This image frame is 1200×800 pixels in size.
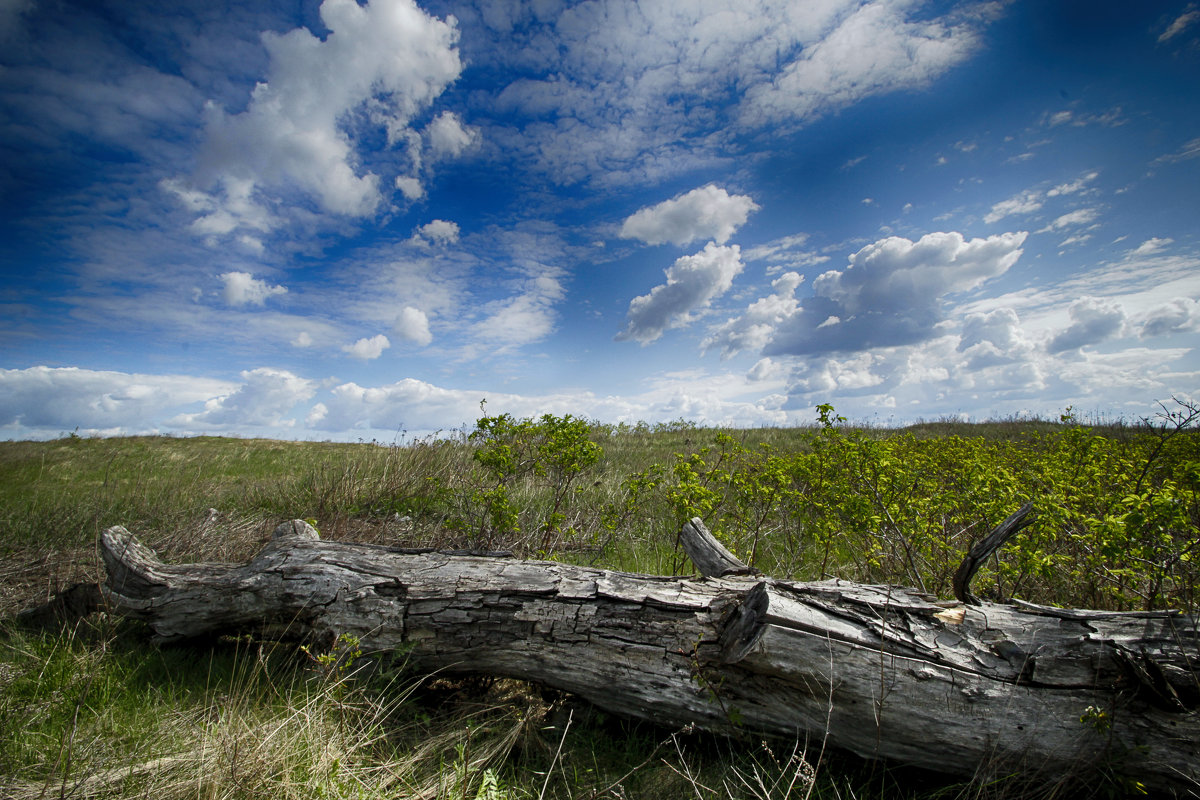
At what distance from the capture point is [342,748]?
9.01ft

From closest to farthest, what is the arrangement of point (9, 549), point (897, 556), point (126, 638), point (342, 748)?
point (342, 748)
point (126, 638)
point (897, 556)
point (9, 549)

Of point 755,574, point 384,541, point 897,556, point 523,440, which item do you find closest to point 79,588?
point 384,541

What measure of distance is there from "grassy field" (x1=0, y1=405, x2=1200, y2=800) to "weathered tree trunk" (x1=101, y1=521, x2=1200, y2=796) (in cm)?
23

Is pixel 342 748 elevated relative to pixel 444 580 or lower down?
lower down

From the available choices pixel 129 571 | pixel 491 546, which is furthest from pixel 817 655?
pixel 129 571

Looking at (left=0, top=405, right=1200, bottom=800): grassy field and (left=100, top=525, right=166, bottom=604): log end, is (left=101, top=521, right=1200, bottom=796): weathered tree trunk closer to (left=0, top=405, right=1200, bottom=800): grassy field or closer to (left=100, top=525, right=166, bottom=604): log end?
(left=0, top=405, right=1200, bottom=800): grassy field

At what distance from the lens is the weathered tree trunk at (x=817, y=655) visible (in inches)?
98.0

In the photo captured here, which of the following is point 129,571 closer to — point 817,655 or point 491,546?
point 491,546

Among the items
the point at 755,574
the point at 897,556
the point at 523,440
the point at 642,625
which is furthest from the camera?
the point at 523,440

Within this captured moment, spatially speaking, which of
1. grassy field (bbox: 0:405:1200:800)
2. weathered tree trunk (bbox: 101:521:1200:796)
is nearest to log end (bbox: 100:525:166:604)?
grassy field (bbox: 0:405:1200:800)

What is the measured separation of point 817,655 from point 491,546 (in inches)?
167

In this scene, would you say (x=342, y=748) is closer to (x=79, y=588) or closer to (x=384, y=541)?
(x=79, y=588)

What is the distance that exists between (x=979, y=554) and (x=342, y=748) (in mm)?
3716

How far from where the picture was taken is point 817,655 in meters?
2.66
